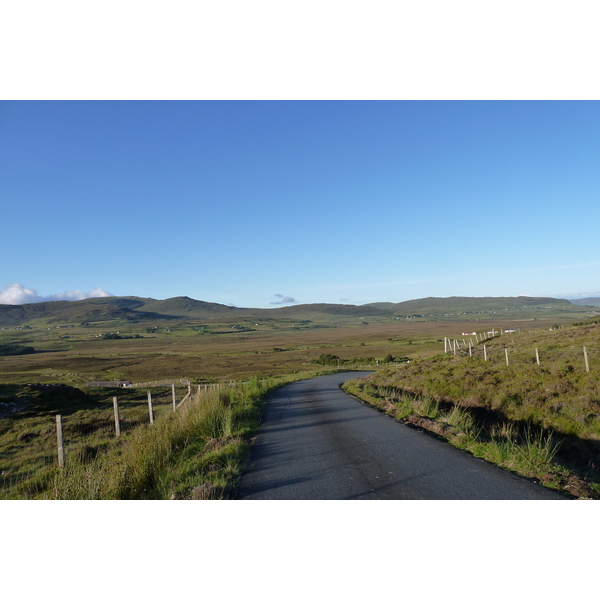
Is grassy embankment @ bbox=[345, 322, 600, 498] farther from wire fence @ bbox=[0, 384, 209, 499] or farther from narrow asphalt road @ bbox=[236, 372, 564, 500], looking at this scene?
wire fence @ bbox=[0, 384, 209, 499]

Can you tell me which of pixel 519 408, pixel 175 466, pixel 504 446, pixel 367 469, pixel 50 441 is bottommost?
pixel 50 441

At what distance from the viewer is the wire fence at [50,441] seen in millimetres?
10456

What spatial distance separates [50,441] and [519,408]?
72.7 feet

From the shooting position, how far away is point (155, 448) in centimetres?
861

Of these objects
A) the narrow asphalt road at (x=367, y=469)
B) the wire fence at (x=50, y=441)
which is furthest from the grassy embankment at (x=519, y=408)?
the wire fence at (x=50, y=441)

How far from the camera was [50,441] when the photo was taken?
61.7 ft

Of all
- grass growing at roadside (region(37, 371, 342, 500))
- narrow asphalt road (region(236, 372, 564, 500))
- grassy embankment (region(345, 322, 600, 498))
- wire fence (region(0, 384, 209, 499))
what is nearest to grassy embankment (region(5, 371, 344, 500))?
grass growing at roadside (region(37, 371, 342, 500))

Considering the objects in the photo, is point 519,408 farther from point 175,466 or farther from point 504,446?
point 175,466

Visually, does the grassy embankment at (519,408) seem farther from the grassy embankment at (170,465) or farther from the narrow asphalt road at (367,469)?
the grassy embankment at (170,465)

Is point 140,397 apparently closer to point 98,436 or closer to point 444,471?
point 98,436

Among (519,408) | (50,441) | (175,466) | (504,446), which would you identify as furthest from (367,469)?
(50,441)

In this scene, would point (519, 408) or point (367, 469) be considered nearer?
point (367, 469)
